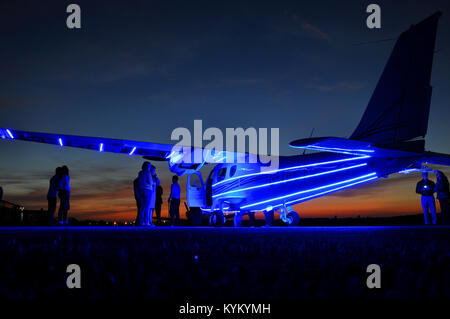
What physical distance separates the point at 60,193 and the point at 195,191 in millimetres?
6109

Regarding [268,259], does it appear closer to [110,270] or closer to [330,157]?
[110,270]

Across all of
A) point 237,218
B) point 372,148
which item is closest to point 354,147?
point 372,148

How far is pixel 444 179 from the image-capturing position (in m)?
14.0

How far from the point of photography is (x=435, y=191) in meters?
14.3

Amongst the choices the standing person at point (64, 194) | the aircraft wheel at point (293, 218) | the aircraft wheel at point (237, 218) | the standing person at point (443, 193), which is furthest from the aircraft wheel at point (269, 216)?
the standing person at point (64, 194)

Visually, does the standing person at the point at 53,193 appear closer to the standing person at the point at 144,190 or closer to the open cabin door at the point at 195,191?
the standing person at the point at 144,190

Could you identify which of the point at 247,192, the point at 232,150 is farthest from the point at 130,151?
the point at 247,192

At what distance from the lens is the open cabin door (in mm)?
16766

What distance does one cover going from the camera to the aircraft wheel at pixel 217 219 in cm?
1628

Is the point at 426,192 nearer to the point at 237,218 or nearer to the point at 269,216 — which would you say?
the point at 269,216

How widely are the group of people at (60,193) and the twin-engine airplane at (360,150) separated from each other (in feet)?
4.43

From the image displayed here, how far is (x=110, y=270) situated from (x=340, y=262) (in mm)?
1820

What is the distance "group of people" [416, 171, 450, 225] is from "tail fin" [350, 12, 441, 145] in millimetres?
3296
